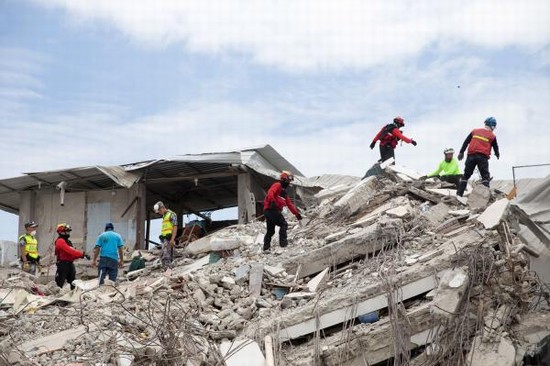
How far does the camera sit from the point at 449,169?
13.9 metres

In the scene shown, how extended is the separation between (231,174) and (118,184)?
104 inches

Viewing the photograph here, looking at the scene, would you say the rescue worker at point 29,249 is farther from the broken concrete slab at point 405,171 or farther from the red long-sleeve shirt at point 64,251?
the broken concrete slab at point 405,171

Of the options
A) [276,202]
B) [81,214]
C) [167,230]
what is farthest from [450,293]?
[81,214]

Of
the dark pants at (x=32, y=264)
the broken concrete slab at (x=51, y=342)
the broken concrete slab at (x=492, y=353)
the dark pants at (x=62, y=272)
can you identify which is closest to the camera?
the broken concrete slab at (x=492, y=353)

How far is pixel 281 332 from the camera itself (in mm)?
7996

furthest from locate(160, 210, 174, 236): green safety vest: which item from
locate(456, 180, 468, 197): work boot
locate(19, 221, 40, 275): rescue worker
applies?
locate(456, 180, 468, 197): work boot

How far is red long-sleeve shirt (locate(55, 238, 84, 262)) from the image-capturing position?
11227mm

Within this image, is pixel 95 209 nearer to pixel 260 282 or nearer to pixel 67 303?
pixel 67 303

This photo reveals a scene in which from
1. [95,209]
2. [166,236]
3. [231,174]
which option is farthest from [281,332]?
[95,209]

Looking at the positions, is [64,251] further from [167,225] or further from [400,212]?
[400,212]

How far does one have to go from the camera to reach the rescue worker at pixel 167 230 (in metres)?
12.3

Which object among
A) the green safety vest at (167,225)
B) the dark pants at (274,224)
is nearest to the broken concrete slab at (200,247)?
the green safety vest at (167,225)

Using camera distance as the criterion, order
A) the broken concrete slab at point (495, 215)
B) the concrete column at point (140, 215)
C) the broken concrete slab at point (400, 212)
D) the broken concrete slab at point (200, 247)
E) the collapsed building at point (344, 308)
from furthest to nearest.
A: 1. the concrete column at point (140, 215)
2. the broken concrete slab at point (200, 247)
3. the broken concrete slab at point (400, 212)
4. the broken concrete slab at point (495, 215)
5. the collapsed building at point (344, 308)

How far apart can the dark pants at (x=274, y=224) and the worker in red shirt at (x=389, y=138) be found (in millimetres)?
3308
